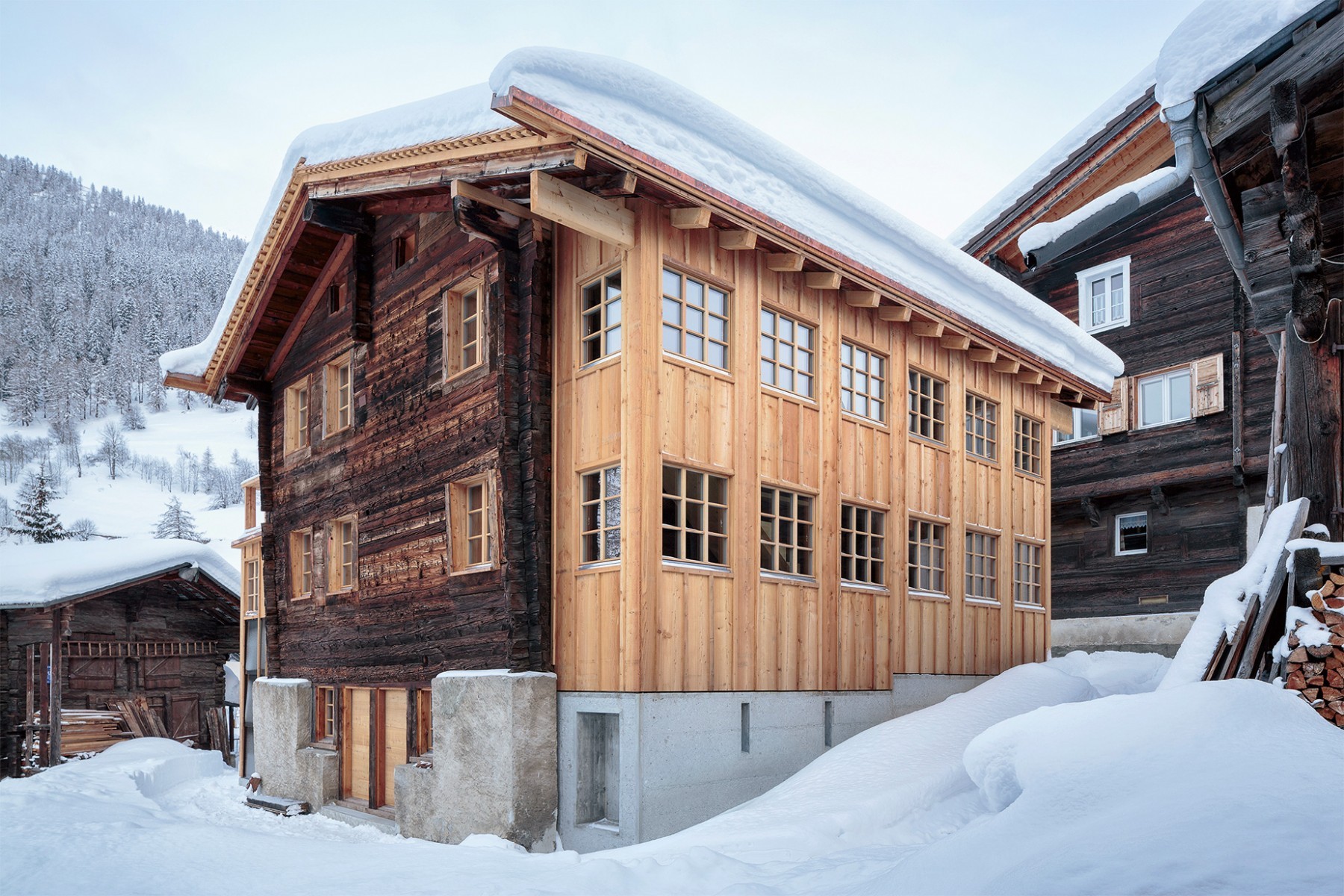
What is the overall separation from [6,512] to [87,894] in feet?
342

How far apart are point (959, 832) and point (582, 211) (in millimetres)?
7289

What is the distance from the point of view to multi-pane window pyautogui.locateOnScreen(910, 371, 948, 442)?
16.0 metres

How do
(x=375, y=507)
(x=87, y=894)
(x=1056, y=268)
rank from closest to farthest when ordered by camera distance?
(x=87, y=894), (x=375, y=507), (x=1056, y=268)

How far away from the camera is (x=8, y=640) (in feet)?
79.1

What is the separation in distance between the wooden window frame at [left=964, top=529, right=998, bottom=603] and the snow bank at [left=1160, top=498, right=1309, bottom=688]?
793 centimetres

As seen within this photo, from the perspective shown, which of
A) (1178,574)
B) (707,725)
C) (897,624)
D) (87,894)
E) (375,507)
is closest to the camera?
(87,894)

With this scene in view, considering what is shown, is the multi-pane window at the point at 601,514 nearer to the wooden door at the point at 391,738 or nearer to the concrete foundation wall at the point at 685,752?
the concrete foundation wall at the point at 685,752

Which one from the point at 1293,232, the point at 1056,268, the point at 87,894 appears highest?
the point at 1056,268

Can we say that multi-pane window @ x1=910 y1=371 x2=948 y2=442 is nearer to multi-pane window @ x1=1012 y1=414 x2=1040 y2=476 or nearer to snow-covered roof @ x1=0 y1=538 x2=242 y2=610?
multi-pane window @ x1=1012 y1=414 x2=1040 y2=476

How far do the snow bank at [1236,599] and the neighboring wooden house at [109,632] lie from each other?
944 inches

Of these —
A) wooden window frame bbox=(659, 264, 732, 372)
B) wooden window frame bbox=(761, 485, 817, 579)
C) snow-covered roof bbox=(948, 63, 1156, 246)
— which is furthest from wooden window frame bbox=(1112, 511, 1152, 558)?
wooden window frame bbox=(659, 264, 732, 372)

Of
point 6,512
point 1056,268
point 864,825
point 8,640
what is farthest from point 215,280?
point 864,825

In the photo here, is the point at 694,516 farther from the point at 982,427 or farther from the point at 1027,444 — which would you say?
the point at 1027,444

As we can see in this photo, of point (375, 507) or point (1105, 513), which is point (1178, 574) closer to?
point (1105, 513)
